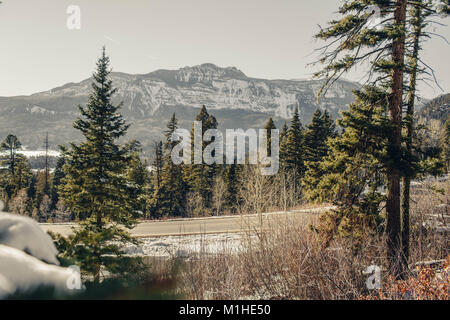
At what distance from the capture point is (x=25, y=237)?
365cm

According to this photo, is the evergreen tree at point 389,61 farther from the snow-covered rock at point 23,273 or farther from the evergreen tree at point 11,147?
the evergreen tree at point 11,147

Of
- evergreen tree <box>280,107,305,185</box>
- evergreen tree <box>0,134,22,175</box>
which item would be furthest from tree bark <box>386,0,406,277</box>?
evergreen tree <box>0,134,22,175</box>

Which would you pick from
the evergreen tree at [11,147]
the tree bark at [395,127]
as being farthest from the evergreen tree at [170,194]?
the tree bark at [395,127]

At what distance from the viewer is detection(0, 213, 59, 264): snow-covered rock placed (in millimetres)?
3595

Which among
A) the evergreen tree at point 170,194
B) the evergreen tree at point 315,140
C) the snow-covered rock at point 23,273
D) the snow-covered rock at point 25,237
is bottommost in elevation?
the evergreen tree at point 170,194

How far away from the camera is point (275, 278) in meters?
7.28

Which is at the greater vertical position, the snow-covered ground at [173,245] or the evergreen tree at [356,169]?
the evergreen tree at [356,169]

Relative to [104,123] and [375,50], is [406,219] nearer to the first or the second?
[375,50]

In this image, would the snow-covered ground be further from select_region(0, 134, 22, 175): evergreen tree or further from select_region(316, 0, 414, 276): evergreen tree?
select_region(0, 134, 22, 175): evergreen tree

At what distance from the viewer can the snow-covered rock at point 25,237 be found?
3.59m
